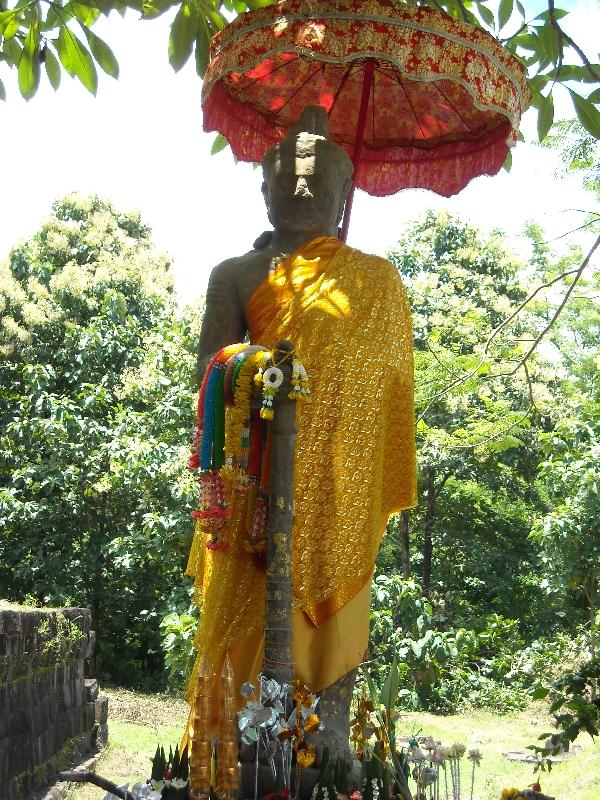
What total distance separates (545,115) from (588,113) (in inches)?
13.0

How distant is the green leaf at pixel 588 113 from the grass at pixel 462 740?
2442mm

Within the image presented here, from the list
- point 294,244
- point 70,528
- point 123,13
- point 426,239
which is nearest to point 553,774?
point 294,244

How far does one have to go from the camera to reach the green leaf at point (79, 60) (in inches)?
148

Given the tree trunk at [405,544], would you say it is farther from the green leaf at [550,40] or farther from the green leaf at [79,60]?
the green leaf at [79,60]

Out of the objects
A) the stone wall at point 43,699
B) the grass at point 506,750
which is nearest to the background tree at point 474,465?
the grass at point 506,750

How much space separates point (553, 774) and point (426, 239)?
13.4 meters

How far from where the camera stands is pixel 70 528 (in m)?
12.9

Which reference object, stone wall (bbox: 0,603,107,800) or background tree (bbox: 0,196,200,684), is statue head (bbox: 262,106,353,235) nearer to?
stone wall (bbox: 0,603,107,800)

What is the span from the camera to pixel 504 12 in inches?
157

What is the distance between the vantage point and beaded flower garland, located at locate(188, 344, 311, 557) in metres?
2.96

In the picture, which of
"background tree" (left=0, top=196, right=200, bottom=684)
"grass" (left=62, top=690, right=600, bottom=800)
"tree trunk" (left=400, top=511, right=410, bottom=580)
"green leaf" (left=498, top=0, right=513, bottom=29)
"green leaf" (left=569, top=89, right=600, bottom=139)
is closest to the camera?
"green leaf" (left=569, top=89, right=600, bottom=139)

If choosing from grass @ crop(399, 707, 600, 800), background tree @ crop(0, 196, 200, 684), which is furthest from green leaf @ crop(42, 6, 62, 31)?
background tree @ crop(0, 196, 200, 684)

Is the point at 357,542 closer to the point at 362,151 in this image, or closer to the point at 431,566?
the point at 362,151

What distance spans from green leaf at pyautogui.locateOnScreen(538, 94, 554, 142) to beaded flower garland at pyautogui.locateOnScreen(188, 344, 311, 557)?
5.80ft
